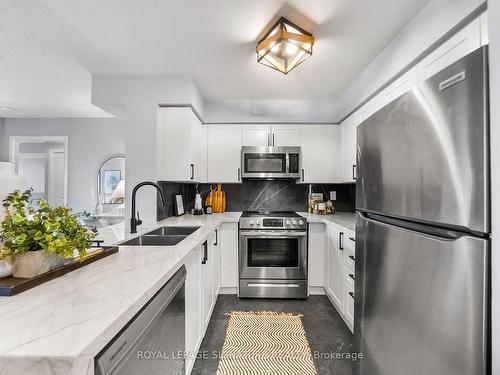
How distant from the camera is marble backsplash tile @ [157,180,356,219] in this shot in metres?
3.60

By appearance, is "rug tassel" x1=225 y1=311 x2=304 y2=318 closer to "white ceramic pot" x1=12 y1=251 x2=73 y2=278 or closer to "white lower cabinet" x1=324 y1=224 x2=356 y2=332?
"white lower cabinet" x1=324 y1=224 x2=356 y2=332

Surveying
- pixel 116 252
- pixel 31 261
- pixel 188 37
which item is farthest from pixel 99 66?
pixel 31 261

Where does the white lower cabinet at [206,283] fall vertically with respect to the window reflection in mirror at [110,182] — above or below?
below

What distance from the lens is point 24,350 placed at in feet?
1.66

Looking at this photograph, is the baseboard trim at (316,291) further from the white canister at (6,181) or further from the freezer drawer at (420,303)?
the white canister at (6,181)

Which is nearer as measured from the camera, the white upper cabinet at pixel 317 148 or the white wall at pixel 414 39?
the white wall at pixel 414 39

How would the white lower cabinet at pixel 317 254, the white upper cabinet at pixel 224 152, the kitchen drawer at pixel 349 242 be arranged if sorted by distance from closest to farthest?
the kitchen drawer at pixel 349 242
the white lower cabinet at pixel 317 254
the white upper cabinet at pixel 224 152

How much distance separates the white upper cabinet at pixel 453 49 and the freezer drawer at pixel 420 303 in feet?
3.11

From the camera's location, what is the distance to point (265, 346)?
79.0 inches

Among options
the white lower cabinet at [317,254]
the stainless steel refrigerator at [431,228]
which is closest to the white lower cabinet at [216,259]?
the white lower cabinet at [317,254]

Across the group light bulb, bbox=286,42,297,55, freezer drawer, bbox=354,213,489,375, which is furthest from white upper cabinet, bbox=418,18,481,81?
freezer drawer, bbox=354,213,489,375

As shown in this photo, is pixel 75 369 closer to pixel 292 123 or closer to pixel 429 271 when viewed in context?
pixel 429 271

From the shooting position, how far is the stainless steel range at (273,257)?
2850mm

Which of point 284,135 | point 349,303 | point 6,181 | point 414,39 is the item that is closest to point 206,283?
point 349,303
